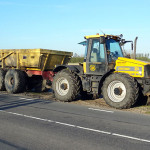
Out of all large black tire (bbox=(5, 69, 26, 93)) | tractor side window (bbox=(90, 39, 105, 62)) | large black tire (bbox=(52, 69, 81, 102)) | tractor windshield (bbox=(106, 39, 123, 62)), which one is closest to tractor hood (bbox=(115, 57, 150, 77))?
tractor windshield (bbox=(106, 39, 123, 62))

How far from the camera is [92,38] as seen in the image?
10.2 m

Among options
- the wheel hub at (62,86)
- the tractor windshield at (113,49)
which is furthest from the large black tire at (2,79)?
the tractor windshield at (113,49)

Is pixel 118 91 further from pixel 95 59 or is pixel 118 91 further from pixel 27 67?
pixel 27 67

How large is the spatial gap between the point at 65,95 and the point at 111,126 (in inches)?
176

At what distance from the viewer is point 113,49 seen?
33.2ft

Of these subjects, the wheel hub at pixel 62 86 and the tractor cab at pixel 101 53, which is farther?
the wheel hub at pixel 62 86

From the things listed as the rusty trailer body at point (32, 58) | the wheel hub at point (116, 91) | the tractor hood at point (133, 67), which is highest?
the rusty trailer body at point (32, 58)

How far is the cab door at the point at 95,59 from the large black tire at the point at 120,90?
662 mm

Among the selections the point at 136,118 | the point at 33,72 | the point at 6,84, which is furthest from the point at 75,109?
the point at 6,84

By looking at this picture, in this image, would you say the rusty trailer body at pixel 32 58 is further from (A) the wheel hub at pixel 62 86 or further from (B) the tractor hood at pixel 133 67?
(B) the tractor hood at pixel 133 67

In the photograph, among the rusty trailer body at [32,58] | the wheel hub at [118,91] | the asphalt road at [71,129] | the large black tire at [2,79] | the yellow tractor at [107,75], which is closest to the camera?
the asphalt road at [71,129]

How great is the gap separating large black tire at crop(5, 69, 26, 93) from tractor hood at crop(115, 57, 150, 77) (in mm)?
5709

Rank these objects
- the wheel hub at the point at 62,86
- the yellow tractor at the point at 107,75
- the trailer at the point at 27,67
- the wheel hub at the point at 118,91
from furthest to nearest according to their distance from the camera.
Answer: the trailer at the point at 27,67, the wheel hub at the point at 62,86, the wheel hub at the point at 118,91, the yellow tractor at the point at 107,75

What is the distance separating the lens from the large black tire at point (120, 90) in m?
8.88
